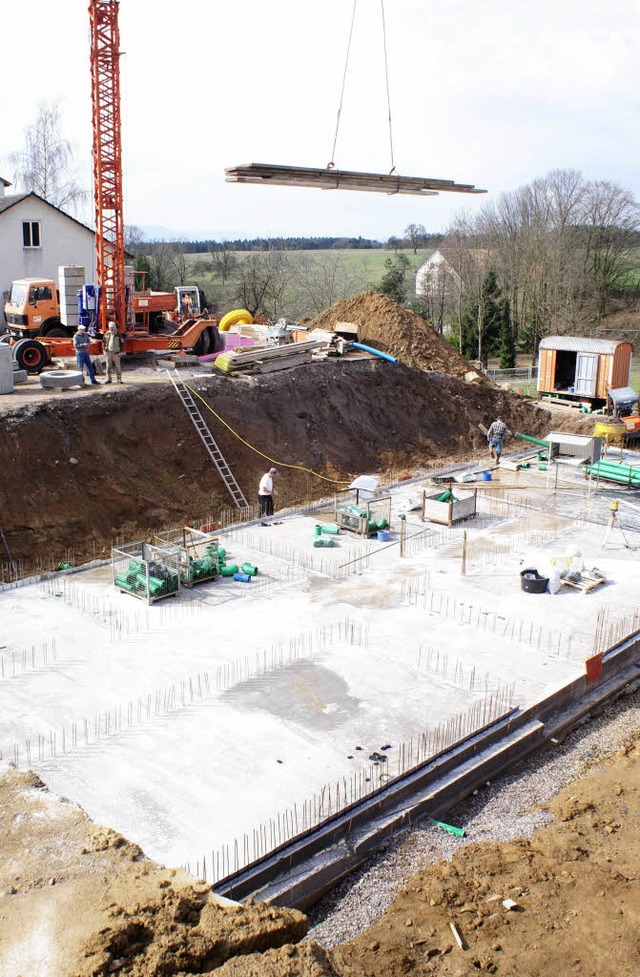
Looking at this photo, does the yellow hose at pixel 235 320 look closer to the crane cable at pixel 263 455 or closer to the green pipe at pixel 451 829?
the crane cable at pixel 263 455

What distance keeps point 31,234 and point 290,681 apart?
90.4 feet

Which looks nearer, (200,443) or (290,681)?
(290,681)

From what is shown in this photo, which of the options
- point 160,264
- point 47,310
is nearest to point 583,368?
point 47,310

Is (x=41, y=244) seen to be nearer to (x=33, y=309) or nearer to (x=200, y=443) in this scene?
(x=33, y=309)

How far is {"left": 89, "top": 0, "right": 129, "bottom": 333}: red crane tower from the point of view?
24297 millimetres

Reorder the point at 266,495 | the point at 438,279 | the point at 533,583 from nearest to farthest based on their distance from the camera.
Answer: the point at 533,583, the point at 266,495, the point at 438,279

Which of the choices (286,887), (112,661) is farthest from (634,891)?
(112,661)

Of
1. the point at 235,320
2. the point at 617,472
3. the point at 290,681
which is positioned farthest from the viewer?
the point at 235,320

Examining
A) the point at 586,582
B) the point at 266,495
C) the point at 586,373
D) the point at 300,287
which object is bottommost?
the point at 586,582

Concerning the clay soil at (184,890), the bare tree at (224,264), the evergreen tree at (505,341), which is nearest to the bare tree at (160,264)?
the bare tree at (224,264)

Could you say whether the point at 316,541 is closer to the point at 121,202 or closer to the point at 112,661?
the point at 112,661

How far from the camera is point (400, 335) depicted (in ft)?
102

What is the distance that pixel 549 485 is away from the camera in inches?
879

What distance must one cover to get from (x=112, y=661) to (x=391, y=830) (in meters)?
5.02
